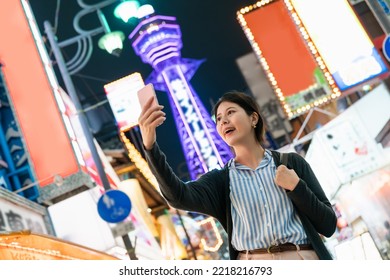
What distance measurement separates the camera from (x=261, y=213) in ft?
7.46

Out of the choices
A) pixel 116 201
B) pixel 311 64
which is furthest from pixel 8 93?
pixel 311 64

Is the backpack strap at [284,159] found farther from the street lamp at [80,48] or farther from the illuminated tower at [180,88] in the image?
the illuminated tower at [180,88]

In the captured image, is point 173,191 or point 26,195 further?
point 26,195

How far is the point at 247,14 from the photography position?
1423 cm

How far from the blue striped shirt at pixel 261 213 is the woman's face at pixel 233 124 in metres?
0.18

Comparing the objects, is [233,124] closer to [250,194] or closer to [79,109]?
[250,194]

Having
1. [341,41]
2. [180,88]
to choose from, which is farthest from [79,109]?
[180,88]

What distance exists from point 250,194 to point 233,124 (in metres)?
0.37

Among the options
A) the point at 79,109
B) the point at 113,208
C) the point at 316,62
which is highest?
the point at 79,109

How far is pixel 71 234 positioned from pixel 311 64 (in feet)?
27.1

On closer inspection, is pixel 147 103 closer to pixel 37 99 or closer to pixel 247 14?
pixel 37 99

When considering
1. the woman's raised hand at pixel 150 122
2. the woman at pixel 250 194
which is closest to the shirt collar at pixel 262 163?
the woman at pixel 250 194

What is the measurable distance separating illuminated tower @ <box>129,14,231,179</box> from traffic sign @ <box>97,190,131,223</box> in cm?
673

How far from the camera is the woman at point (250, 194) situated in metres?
2.20
